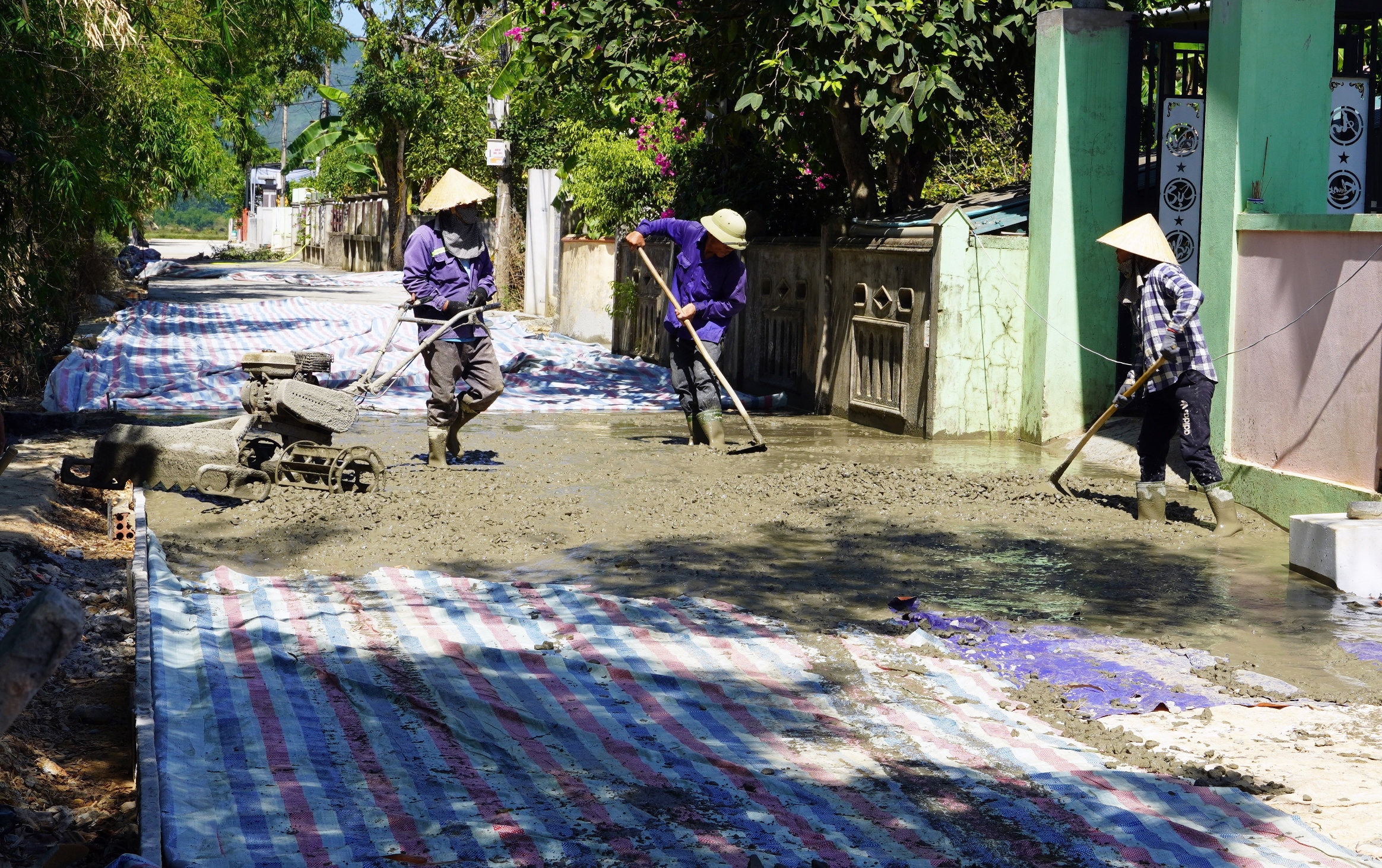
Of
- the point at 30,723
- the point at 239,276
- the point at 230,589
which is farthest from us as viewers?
the point at 239,276

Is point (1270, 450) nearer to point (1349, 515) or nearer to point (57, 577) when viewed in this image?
point (1349, 515)

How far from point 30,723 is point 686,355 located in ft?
21.8

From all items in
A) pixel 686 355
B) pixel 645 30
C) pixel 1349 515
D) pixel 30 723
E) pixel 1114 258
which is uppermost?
pixel 645 30

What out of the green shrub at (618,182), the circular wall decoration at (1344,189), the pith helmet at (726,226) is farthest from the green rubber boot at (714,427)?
the green shrub at (618,182)

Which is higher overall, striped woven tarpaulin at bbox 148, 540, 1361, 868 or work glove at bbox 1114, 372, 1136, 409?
work glove at bbox 1114, 372, 1136, 409

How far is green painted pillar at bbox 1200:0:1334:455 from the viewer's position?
875cm

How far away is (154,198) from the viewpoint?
2277 centimetres

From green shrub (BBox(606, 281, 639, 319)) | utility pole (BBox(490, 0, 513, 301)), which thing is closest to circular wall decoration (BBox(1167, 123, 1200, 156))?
green shrub (BBox(606, 281, 639, 319))

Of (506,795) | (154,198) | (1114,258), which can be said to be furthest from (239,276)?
(506,795)

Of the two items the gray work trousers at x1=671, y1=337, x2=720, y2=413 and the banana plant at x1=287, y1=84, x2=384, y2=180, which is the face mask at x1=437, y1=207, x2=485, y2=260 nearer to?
the gray work trousers at x1=671, y1=337, x2=720, y2=413

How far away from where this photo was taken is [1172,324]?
787 cm

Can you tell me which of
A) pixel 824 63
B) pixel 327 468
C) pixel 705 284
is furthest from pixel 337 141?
pixel 327 468

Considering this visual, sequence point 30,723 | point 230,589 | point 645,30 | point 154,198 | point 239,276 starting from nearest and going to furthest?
point 30,723
point 230,589
point 645,30
point 154,198
point 239,276

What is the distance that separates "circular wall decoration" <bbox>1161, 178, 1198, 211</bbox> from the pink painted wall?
157 centimetres
